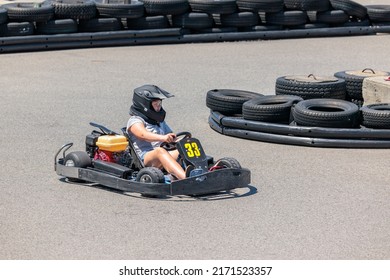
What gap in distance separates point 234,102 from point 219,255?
4669 millimetres

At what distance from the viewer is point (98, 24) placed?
17375mm

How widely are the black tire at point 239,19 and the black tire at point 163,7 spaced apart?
0.87 meters

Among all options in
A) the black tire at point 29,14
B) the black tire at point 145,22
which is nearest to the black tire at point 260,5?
the black tire at point 145,22

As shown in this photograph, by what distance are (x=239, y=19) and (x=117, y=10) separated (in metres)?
2.32

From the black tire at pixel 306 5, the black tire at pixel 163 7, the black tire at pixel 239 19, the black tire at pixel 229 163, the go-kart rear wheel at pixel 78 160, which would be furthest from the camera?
the black tire at pixel 306 5

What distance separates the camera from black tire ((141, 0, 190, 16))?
1756cm

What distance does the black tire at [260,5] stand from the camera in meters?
17.8

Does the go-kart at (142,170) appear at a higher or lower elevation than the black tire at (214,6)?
lower

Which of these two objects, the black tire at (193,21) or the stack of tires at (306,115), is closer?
the stack of tires at (306,115)

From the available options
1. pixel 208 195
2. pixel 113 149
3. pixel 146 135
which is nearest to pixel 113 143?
pixel 113 149

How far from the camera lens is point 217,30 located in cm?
1803

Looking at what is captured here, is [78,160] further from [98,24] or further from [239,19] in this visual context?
[239,19]

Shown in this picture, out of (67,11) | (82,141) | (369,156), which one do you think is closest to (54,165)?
(82,141)

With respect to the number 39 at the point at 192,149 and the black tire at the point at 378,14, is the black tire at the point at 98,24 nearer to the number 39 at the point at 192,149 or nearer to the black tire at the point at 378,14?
the black tire at the point at 378,14
